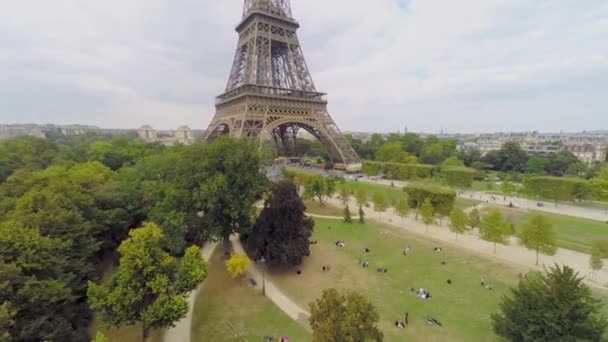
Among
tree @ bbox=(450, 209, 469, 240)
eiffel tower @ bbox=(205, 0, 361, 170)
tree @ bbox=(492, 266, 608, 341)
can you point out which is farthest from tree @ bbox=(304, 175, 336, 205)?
tree @ bbox=(492, 266, 608, 341)

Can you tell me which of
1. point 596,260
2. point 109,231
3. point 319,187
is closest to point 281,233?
point 109,231

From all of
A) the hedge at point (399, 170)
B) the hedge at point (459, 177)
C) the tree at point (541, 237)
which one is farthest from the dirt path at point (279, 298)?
the hedge at point (399, 170)

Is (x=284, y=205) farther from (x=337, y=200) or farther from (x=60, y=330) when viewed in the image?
(x=337, y=200)

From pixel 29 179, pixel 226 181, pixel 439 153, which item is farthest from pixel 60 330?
pixel 439 153

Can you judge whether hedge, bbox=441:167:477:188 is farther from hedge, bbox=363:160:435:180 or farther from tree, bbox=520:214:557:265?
tree, bbox=520:214:557:265

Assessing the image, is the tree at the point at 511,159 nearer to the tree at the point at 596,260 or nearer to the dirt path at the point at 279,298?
the tree at the point at 596,260

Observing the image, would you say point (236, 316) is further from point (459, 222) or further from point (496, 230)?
point (496, 230)
